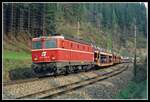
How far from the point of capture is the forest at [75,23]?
3491 centimetres

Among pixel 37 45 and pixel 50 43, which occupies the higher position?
pixel 50 43

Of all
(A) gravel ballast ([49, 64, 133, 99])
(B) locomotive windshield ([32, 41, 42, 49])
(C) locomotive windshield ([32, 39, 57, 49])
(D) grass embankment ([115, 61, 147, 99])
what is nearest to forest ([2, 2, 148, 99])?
(D) grass embankment ([115, 61, 147, 99])

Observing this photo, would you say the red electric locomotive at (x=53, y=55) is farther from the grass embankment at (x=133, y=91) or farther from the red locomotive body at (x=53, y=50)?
the grass embankment at (x=133, y=91)

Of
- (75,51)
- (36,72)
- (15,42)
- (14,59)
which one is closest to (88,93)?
(36,72)

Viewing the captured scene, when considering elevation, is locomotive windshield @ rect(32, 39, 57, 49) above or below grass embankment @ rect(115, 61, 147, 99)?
above

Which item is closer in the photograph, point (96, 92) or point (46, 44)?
point (96, 92)

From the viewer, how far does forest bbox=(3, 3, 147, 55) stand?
3491 cm

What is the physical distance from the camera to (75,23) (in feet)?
143

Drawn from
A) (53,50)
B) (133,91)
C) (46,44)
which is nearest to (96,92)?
(133,91)

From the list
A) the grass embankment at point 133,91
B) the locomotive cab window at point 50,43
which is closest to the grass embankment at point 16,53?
the locomotive cab window at point 50,43

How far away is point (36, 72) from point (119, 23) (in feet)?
78.8

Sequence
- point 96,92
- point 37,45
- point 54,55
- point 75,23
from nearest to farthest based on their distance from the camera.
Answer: point 96,92, point 54,55, point 37,45, point 75,23

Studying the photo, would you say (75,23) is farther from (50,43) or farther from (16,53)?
(50,43)

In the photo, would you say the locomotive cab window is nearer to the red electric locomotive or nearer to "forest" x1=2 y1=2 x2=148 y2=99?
the red electric locomotive
